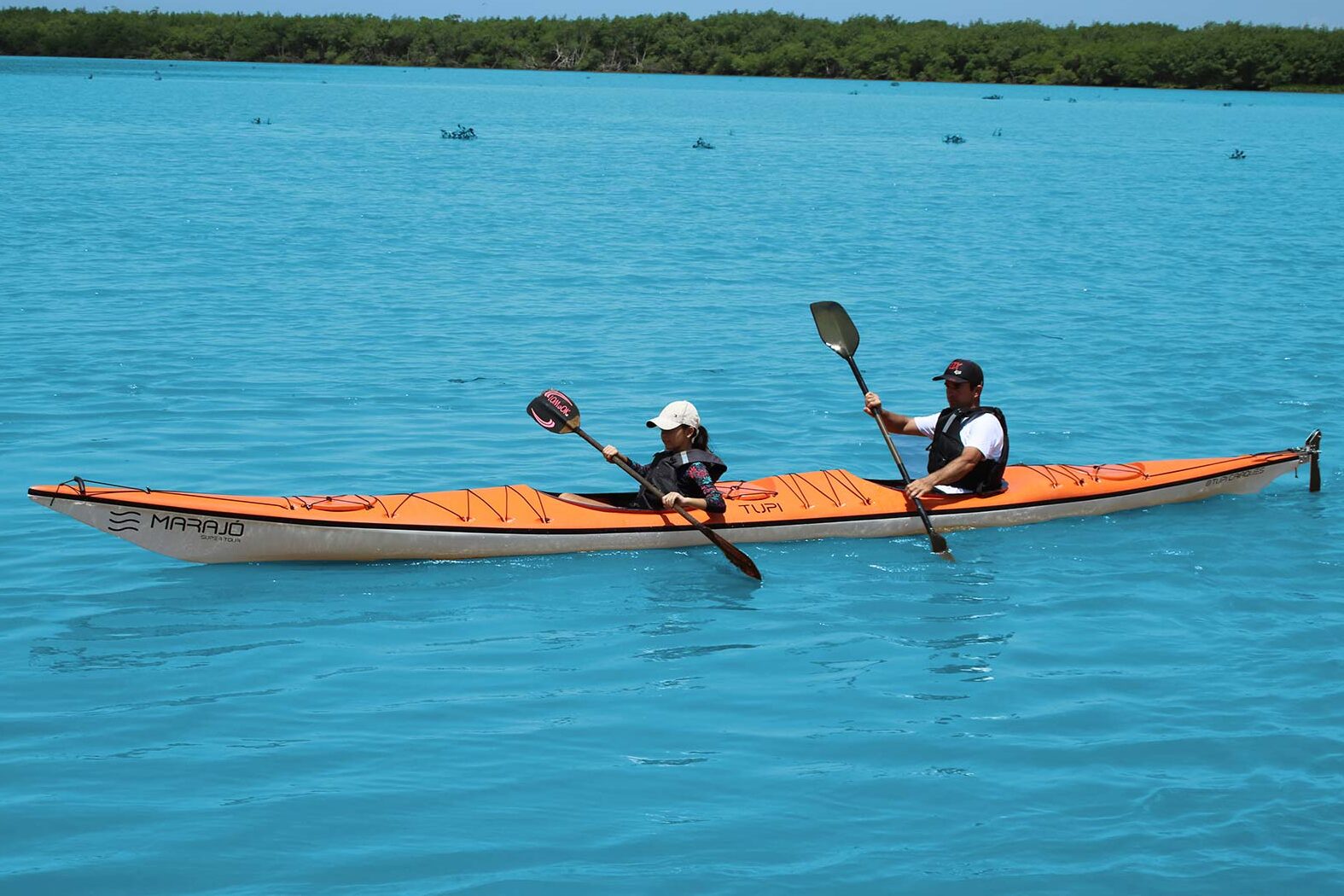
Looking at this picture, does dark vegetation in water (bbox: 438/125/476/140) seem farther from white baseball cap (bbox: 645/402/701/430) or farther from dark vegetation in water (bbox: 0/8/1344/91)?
dark vegetation in water (bbox: 0/8/1344/91)

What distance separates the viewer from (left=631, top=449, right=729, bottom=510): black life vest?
332 inches

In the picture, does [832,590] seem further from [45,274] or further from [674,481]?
[45,274]

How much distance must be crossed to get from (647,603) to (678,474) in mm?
1051

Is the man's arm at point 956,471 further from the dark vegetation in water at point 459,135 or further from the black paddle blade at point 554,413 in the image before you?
the dark vegetation in water at point 459,135

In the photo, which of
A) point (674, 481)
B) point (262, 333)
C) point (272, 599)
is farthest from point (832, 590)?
point (262, 333)

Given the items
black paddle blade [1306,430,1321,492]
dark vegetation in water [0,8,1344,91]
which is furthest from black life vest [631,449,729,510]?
dark vegetation in water [0,8,1344,91]

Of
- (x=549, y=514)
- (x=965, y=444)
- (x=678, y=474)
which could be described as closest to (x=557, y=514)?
(x=549, y=514)

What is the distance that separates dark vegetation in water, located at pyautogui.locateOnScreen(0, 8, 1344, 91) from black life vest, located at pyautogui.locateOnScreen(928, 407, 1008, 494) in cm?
9459

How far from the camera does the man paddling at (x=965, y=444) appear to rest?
8906 mm

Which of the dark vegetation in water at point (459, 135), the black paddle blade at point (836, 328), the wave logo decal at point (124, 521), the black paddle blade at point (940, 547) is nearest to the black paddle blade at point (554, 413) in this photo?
the black paddle blade at point (940, 547)

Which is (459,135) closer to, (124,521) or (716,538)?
(716,538)

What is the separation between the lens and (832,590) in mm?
7910

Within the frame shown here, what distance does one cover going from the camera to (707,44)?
116625mm

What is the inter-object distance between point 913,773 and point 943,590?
239cm
